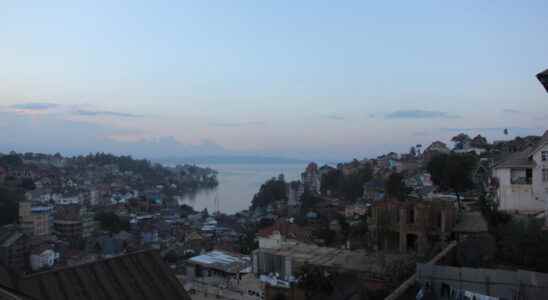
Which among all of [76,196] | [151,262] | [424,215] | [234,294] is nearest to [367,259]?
[424,215]

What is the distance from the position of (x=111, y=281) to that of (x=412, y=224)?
386 inches

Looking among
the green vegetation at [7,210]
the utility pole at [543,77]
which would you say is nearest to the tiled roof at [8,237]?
the green vegetation at [7,210]

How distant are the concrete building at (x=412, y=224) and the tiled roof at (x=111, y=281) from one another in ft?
27.3

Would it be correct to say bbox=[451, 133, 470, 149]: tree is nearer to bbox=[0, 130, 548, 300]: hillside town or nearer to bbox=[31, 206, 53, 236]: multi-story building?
bbox=[0, 130, 548, 300]: hillside town

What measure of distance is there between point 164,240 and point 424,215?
32476 millimetres

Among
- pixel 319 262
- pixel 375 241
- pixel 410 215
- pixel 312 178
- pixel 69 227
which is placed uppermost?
pixel 410 215

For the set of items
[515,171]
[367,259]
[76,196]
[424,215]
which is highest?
[515,171]

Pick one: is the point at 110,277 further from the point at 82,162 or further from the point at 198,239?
the point at 82,162

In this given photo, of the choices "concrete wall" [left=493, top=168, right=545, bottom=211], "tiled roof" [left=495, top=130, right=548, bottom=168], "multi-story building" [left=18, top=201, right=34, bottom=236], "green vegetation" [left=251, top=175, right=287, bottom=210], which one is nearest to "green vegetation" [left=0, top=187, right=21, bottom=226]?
"multi-story building" [left=18, top=201, right=34, bottom=236]

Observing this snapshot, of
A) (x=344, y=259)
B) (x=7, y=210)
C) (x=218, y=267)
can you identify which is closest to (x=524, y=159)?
(x=344, y=259)

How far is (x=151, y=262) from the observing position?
768 cm

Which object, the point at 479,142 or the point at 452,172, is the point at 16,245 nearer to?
the point at 452,172

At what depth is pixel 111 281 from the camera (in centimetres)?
695

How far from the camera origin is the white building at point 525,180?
1422 centimetres
